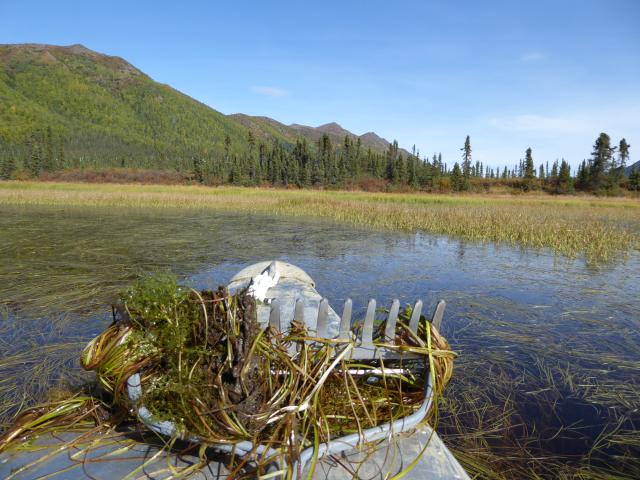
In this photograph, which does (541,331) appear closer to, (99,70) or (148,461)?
(148,461)

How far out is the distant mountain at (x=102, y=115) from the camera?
120 metres

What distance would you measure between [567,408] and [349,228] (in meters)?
13.1

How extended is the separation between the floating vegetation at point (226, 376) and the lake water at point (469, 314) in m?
0.97

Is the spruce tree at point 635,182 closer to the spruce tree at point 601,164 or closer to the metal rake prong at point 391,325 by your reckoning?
the spruce tree at point 601,164

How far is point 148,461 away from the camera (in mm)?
2053

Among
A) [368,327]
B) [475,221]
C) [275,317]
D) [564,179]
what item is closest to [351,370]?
[368,327]

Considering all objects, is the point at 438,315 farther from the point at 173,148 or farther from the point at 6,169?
the point at 173,148

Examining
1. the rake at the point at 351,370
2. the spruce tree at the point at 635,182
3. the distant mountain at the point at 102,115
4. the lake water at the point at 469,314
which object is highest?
the distant mountain at the point at 102,115

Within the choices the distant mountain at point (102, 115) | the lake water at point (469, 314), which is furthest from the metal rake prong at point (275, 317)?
the distant mountain at point (102, 115)

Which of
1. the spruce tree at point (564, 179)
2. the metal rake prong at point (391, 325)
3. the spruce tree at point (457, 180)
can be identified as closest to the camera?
the metal rake prong at point (391, 325)

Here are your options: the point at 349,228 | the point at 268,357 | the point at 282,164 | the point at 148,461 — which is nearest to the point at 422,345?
the point at 268,357

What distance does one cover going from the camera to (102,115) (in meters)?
148

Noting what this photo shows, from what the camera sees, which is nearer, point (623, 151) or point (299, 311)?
point (299, 311)

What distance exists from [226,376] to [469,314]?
4.54 metres
